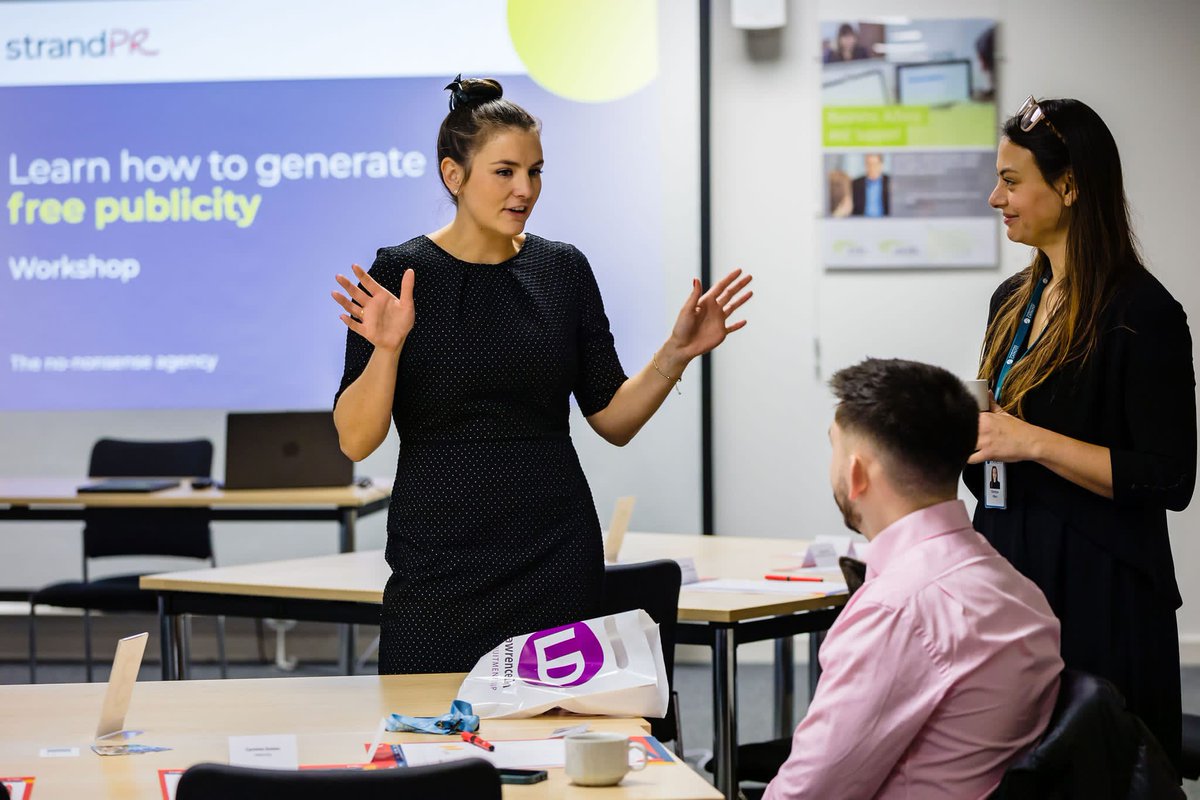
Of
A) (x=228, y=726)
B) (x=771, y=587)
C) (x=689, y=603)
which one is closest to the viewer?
(x=228, y=726)

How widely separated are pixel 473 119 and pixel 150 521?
3170 millimetres

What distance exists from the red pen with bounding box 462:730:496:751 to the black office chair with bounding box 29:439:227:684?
2.90 meters

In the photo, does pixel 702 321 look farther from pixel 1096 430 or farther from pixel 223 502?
pixel 223 502

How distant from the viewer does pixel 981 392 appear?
1967 millimetres

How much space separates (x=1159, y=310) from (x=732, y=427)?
342 cm

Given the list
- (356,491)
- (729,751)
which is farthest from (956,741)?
(356,491)

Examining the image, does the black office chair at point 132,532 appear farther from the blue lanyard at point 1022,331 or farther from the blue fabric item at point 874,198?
the blue lanyard at point 1022,331

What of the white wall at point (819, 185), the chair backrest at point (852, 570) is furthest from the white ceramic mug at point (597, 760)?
the white wall at point (819, 185)

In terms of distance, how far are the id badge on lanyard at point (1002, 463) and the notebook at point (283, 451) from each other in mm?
3087

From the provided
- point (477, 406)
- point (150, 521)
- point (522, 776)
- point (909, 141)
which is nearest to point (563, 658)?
point (522, 776)

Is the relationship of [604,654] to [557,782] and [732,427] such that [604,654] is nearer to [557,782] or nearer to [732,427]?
[557,782]

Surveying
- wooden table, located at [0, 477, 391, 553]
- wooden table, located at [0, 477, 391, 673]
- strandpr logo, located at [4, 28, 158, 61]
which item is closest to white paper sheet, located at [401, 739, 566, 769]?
wooden table, located at [0, 477, 391, 673]

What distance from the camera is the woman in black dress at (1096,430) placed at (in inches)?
75.7

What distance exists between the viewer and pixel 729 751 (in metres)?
2.62
